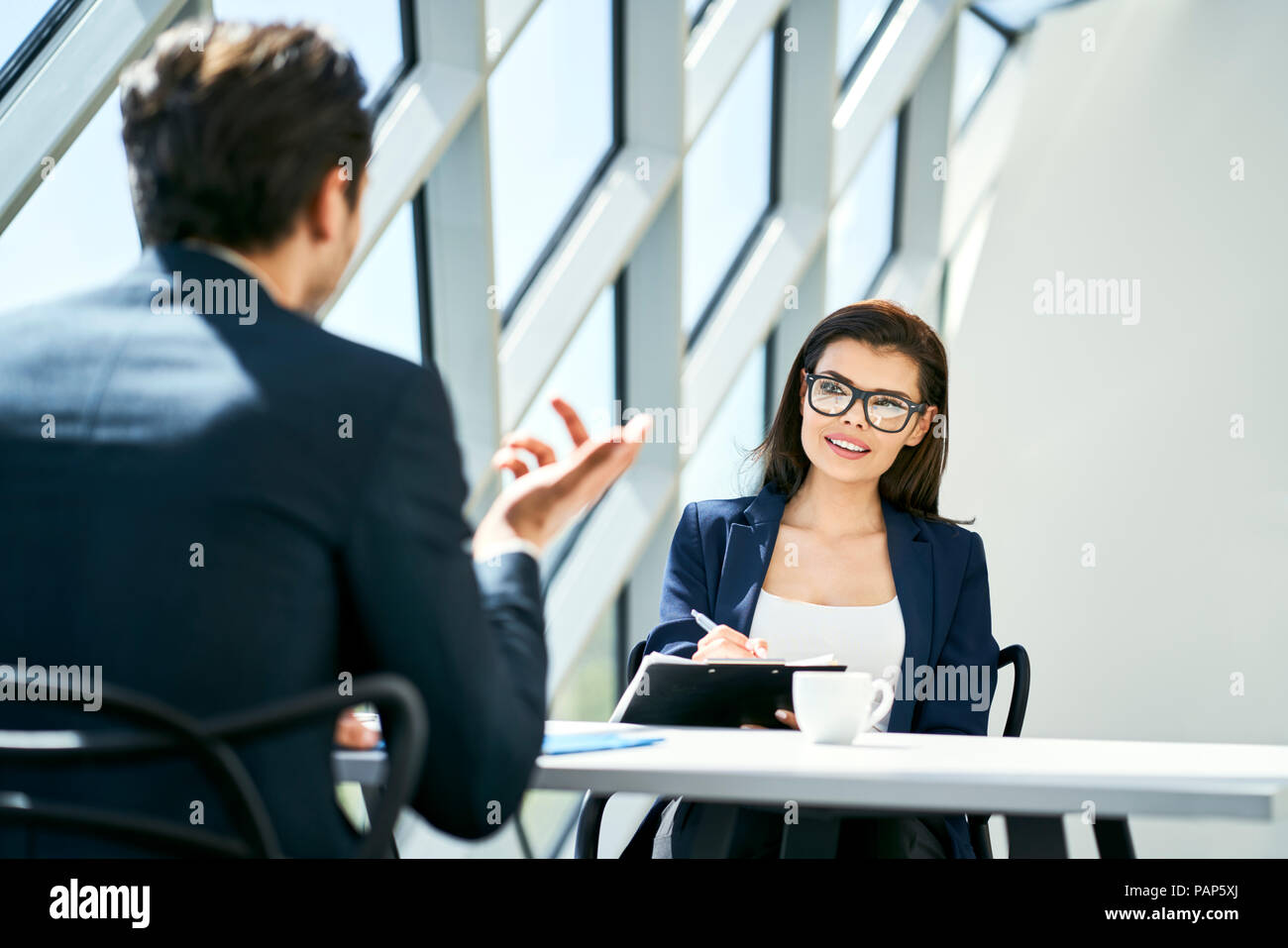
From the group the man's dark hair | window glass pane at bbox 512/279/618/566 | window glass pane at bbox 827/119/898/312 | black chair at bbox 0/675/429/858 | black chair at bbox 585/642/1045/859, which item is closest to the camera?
black chair at bbox 0/675/429/858

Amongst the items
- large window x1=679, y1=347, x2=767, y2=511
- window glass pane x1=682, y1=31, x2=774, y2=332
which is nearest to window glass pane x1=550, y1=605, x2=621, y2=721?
large window x1=679, y1=347, x2=767, y2=511

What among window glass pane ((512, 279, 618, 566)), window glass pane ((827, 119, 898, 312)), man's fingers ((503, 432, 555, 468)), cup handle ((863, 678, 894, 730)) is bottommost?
cup handle ((863, 678, 894, 730))

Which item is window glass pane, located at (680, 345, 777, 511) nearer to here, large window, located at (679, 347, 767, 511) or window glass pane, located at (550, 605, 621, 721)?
large window, located at (679, 347, 767, 511)

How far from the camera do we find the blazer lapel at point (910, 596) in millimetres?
2330

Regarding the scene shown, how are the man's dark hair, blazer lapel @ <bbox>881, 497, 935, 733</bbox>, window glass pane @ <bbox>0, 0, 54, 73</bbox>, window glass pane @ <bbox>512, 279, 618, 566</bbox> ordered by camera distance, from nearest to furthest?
the man's dark hair, blazer lapel @ <bbox>881, 497, 935, 733</bbox>, window glass pane @ <bbox>0, 0, 54, 73</bbox>, window glass pane @ <bbox>512, 279, 618, 566</bbox>

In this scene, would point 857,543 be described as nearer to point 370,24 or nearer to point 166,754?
point 166,754

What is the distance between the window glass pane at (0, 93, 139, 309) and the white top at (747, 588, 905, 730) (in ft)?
7.00

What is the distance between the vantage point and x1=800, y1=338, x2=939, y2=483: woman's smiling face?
8.39ft

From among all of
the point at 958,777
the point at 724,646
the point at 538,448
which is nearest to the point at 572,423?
the point at 538,448

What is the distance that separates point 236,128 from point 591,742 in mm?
876

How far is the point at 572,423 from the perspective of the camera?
1.33 m

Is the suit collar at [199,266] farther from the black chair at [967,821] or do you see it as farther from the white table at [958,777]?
the black chair at [967,821]

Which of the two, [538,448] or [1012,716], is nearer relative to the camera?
[538,448]
